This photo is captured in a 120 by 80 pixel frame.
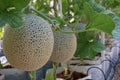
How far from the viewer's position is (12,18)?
1.83 feet

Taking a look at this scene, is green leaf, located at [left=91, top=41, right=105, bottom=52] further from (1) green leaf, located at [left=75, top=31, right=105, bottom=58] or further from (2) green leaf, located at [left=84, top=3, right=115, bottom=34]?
(2) green leaf, located at [left=84, top=3, right=115, bottom=34]

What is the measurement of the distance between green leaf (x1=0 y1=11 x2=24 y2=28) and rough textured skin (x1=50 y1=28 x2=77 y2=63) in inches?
9.9

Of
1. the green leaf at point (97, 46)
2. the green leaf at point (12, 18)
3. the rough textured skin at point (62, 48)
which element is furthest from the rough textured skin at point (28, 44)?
the green leaf at point (97, 46)

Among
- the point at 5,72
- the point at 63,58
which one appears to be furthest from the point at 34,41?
the point at 5,72

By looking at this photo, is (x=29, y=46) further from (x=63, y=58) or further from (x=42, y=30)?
(x=63, y=58)

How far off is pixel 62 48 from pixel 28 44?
0.74 feet

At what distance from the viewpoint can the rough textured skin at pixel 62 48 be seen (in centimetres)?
81

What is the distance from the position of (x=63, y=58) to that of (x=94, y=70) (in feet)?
2.61

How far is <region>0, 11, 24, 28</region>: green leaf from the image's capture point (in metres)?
0.55

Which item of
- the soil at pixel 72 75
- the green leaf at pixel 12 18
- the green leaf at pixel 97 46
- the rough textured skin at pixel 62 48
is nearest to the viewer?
the green leaf at pixel 12 18

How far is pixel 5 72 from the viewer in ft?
4.58

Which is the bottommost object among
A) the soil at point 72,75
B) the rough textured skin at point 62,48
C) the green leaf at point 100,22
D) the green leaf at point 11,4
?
the soil at point 72,75

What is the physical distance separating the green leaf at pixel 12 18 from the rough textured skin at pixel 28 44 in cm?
5

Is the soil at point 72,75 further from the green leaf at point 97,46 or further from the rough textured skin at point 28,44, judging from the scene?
the rough textured skin at point 28,44
